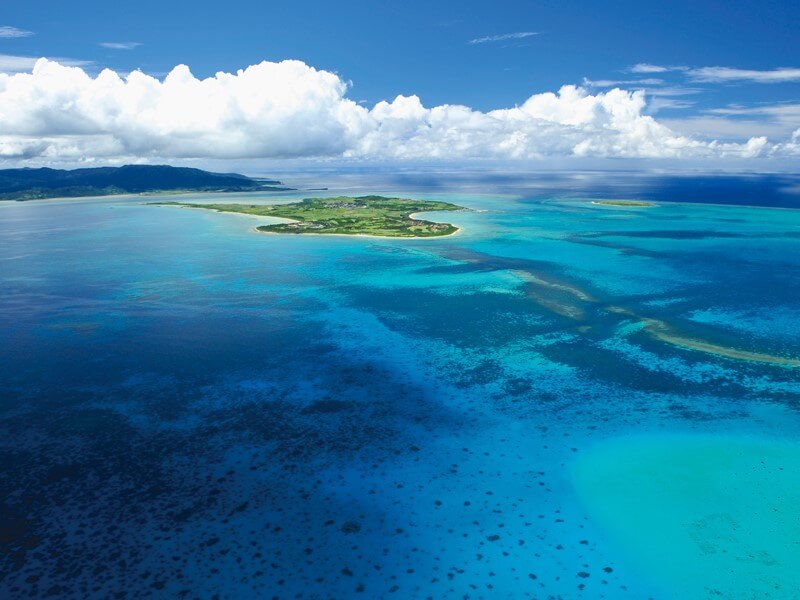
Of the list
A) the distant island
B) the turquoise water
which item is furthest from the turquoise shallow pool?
the distant island

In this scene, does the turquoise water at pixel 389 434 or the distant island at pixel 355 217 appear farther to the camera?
the distant island at pixel 355 217

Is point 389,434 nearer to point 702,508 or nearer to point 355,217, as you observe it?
point 702,508

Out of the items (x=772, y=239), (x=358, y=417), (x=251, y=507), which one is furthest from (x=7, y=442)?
(x=772, y=239)

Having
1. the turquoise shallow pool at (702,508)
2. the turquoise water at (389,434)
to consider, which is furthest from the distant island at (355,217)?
the turquoise shallow pool at (702,508)

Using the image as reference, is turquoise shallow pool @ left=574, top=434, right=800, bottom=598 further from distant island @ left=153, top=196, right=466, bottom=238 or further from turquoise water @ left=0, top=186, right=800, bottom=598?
distant island @ left=153, top=196, right=466, bottom=238

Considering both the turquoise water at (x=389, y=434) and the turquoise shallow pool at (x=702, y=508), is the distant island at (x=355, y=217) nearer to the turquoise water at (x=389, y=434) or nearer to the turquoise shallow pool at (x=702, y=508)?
the turquoise water at (x=389, y=434)

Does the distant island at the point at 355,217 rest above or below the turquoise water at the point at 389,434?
above

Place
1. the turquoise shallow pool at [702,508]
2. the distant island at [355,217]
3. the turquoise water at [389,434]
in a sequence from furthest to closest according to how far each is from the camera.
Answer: the distant island at [355,217]
the turquoise water at [389,434]
the turquoise shallow pool at [702,508]

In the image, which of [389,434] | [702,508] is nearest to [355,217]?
[389,434]

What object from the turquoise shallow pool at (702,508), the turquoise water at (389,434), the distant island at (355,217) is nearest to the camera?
the turquoise shallow pool at (702,508)
